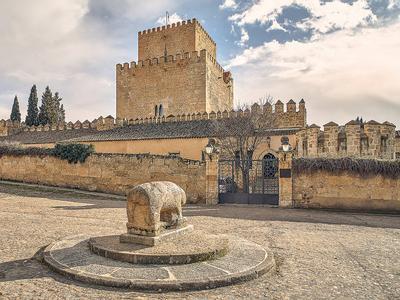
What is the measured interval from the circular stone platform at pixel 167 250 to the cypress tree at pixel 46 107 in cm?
3986

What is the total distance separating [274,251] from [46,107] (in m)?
41.8

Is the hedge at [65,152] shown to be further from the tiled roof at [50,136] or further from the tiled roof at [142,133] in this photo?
the tiled roof at [50,136]

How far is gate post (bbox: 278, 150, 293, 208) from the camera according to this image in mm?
13781

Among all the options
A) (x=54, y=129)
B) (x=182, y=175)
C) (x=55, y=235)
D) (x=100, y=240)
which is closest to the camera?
(x=100, y=240)

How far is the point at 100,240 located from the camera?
594 cm

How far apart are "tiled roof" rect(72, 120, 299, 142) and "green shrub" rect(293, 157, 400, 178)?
8418 mm

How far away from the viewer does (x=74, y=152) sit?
19219mm

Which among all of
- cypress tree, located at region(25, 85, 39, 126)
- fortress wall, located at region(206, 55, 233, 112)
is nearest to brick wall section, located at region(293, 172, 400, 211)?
fortress wall, located at region(206, 55, 233, 112)

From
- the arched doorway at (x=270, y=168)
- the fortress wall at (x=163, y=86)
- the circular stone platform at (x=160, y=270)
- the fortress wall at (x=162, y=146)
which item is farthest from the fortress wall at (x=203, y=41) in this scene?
the circular stone platform at (x=160, y=270)

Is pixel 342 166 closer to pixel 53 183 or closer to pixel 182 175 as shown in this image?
pixel 182 175

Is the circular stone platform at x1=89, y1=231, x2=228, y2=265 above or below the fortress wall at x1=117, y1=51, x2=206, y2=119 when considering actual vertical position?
below

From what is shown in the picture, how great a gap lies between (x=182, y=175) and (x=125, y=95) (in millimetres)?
20974

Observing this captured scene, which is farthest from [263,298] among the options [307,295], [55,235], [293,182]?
[293,182]

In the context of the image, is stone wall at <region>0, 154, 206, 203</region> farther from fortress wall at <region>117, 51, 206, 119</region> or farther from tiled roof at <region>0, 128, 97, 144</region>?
fortress wall at <region>117, 51, 206, 119</region>
